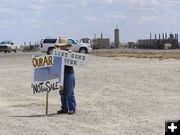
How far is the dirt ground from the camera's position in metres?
11.4

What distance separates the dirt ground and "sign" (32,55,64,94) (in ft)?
2.41

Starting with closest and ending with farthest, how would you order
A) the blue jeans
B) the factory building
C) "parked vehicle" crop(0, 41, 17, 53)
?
the blue jeans < "parked vehicle" crop(0, 41, 17, 53) < the factory building

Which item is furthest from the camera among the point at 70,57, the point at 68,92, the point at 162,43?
the point at 162,43

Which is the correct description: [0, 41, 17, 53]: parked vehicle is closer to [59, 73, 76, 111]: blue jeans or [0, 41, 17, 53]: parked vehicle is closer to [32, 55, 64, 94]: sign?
[32, 55, 64, 94]: sign

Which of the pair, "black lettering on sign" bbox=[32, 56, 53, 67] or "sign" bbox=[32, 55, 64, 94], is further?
"black lettering on sign" bbox=[32, 56, 53, 67]

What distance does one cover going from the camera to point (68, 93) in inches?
537

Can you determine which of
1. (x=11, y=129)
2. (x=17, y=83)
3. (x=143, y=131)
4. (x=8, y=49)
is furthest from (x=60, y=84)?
(x=8, y=49)

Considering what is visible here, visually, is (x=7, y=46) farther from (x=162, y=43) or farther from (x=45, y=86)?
(x=45, y=86)

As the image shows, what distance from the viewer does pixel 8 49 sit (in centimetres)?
7750

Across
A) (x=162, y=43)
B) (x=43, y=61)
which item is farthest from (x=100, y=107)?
(x=162, y=43)

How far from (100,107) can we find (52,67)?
2244 millimetres

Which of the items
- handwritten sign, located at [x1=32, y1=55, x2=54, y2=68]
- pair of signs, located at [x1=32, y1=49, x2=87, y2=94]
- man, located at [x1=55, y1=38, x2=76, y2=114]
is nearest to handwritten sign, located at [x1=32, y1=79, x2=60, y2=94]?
pair of signs, located at [x1=32, y1=49, x2=87, y2=94]

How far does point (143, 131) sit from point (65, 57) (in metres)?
3.57

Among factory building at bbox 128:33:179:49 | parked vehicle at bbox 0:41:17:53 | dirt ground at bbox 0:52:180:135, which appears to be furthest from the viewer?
factory building at bbox 128:33:179:49
